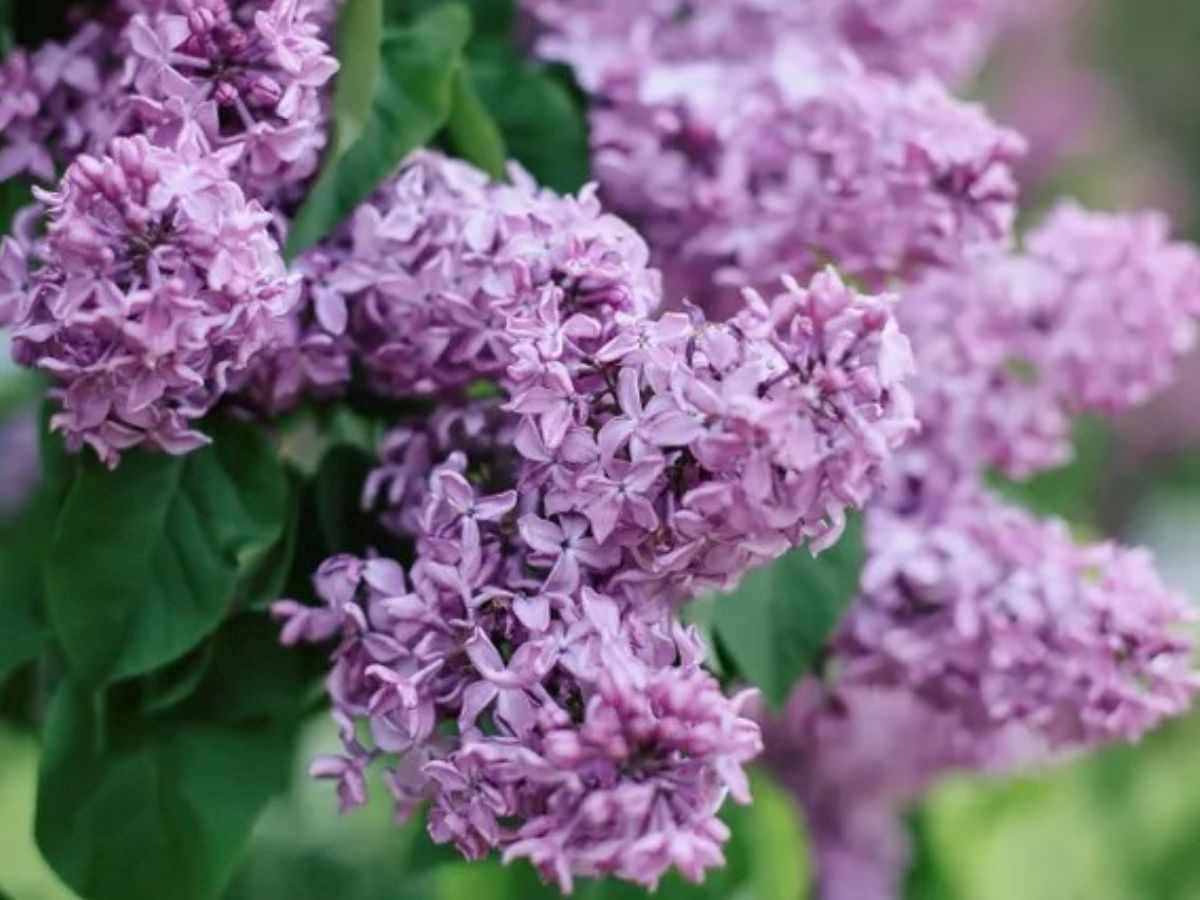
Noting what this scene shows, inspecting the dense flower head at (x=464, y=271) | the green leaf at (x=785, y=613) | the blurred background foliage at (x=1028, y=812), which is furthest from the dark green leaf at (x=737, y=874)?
the dense flower head at (x=464, y=271)

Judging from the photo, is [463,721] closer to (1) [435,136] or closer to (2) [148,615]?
(2) [148,615]

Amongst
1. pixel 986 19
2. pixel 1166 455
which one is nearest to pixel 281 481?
pixel 986 19

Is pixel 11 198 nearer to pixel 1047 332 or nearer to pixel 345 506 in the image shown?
pixel 345 506

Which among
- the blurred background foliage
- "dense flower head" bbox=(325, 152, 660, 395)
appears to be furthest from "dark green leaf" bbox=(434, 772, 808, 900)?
"dense flower head" bbox=(325, 152, 660, 395)

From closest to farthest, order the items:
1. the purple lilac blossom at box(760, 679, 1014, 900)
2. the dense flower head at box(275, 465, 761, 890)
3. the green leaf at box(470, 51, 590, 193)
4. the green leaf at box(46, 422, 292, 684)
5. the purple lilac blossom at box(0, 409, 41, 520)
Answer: the dense flower head at box(275, 465, 761, 890)
the green leaf at box(46, 422, 292, 684)
the green leaf at box(470, 51, 590, 193)
the purple lilac blossom at box(760, 679, 1014, 900)
the purple lilac blossom at box(0, 409, 41, 520)

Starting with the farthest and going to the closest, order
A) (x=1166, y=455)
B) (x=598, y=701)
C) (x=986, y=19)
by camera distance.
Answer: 1. (x=1166, y=455)
2. (x=986, y=19)
3. (x=598, y=701)

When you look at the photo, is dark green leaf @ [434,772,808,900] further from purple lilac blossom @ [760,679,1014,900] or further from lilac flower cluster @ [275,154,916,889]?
lilac flower cluster @ [275,154,916,889]

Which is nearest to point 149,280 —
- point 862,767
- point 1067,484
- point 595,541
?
point 595,541
